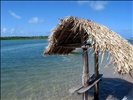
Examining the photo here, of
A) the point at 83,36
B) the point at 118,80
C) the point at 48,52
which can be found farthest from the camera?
the point at 118,80

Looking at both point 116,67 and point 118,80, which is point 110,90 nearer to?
point 118,80

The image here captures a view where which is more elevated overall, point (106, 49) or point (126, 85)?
point (106, 49)

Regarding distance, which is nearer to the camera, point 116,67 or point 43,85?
point 116,67

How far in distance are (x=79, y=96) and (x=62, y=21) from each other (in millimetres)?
3595

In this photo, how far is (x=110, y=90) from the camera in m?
9.92

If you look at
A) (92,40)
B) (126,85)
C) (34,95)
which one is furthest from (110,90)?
(92,40)

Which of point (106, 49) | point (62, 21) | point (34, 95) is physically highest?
point (62, 21)

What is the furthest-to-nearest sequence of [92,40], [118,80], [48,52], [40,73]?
[40,73], [118,80], [48,52], [92,40]

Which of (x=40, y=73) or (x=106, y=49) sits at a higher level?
(x=106, y=49)

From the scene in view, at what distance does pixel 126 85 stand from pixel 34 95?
4342mm

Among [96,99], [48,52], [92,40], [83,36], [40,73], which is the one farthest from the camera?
[40,73]

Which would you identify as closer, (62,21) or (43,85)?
(62,21)

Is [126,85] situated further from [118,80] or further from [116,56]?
[116,56]

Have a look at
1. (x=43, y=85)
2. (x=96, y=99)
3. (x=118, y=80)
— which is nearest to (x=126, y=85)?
(x=118, y=80)
